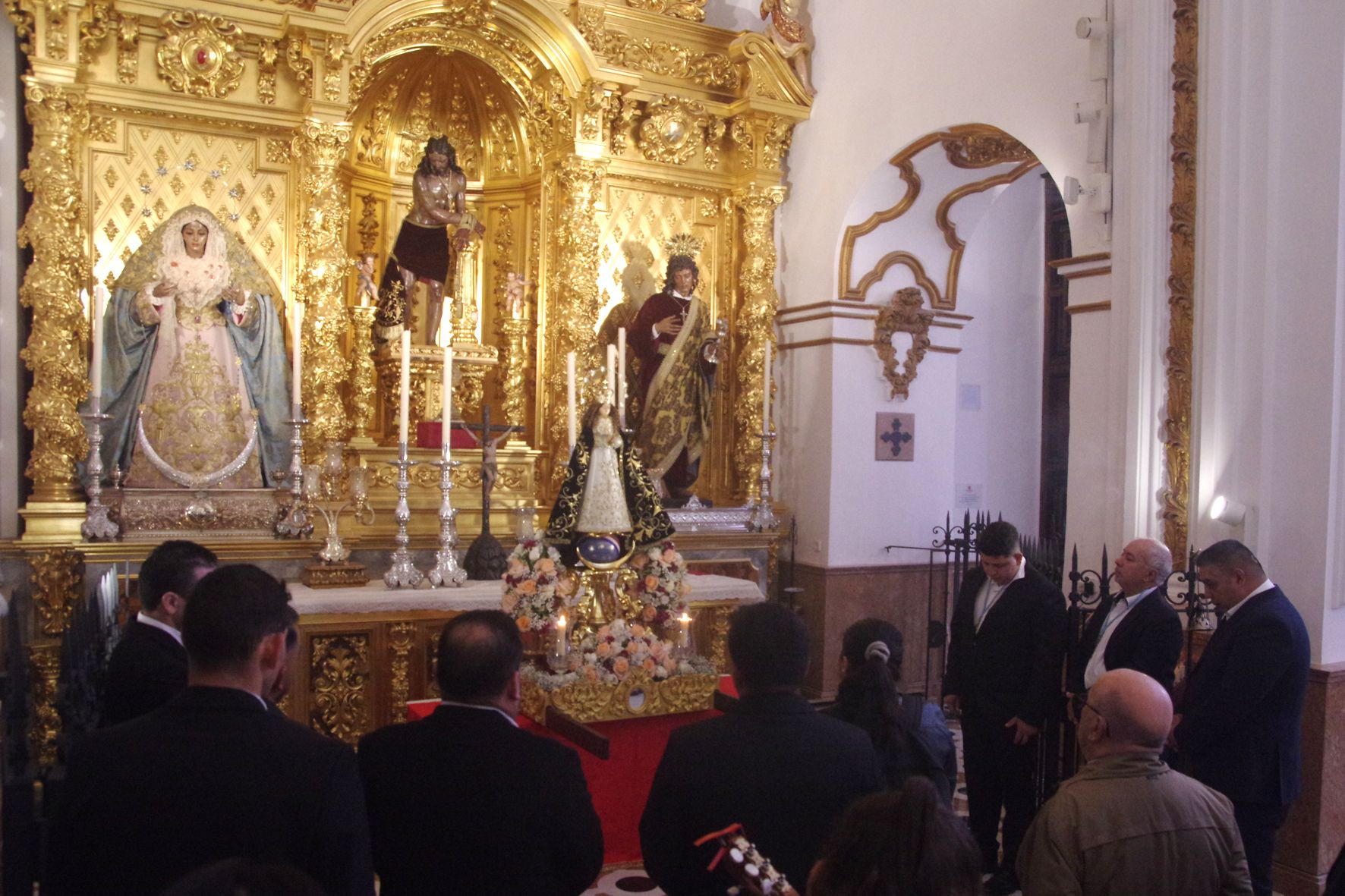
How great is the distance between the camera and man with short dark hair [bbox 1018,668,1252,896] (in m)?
2.54

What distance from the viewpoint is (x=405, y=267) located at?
8.30 m

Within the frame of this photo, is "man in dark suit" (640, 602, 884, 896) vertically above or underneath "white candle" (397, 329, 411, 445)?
underneath

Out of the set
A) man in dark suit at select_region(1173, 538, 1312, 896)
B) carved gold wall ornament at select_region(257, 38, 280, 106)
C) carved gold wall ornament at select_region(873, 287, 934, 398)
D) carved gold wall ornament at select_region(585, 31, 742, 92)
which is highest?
carved gold wall ornament at select_region(585, 31, 742, 92)

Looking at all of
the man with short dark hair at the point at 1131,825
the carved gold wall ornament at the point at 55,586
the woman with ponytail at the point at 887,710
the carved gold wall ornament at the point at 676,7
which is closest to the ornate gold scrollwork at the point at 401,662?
the carved gold wall ornament at the point at 55,586

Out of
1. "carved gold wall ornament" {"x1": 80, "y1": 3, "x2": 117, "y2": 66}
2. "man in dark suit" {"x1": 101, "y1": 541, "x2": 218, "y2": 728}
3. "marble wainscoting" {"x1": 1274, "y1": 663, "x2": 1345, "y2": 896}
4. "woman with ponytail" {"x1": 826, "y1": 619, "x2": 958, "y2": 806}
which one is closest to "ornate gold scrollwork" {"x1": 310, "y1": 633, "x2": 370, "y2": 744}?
"man in dark suit" {"x1": 101, "y1": 541, "x2": 218, "y2": 728}

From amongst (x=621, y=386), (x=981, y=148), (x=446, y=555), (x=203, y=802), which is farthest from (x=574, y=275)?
(x=203, y=802)

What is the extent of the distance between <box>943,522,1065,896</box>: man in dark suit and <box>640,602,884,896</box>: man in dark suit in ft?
7.96

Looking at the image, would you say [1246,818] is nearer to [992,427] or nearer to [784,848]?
[784,848]

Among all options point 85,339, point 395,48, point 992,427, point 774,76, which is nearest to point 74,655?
point 85,339

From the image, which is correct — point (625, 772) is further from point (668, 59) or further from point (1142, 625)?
point (668, 59)

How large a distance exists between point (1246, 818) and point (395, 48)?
7.14m

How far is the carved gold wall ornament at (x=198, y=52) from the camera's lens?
7234 millimetres

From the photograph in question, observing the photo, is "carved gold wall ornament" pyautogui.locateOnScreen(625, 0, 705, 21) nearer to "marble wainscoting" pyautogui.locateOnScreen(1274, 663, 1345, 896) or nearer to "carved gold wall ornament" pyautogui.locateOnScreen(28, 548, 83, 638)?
"carved gold wall ornament" pyautogui.locateOnScreen(28, 548, 83, 638)

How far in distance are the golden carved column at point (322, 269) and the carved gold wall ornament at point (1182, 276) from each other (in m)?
5.18
